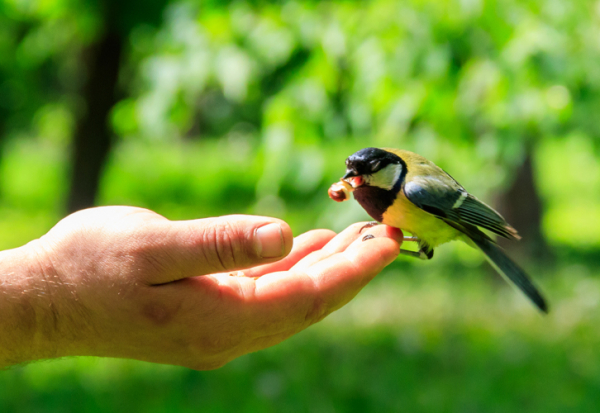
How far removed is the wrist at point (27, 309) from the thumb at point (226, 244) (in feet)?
1.52

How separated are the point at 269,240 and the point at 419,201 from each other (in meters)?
0.90

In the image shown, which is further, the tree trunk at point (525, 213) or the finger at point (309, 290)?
the tree trunk at point (525, 213)

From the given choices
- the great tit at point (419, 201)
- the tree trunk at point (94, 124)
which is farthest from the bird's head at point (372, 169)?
the tree trunk at point (94, 124)

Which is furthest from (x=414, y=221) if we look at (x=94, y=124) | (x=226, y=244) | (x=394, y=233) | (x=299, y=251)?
(x=94, y=124)

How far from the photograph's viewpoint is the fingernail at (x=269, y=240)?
4.91 feet

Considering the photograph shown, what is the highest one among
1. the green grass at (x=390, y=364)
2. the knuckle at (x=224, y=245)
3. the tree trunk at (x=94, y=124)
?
the knuckle at (x=224, y=245)

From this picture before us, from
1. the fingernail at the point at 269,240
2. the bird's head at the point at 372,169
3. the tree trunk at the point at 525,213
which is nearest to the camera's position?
the fingernail at the point at 269,240

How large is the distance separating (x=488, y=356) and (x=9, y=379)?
3.11m

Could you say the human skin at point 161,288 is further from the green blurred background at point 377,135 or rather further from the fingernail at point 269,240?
the green blurred background at point 377,135

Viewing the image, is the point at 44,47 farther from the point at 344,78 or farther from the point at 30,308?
the point at 30,308

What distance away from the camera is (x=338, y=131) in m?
3.13

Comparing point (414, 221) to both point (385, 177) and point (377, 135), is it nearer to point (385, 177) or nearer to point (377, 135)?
point (385, 177)

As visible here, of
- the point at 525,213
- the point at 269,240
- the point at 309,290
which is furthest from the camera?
the point at 525,213

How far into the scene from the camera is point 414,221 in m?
2.28
